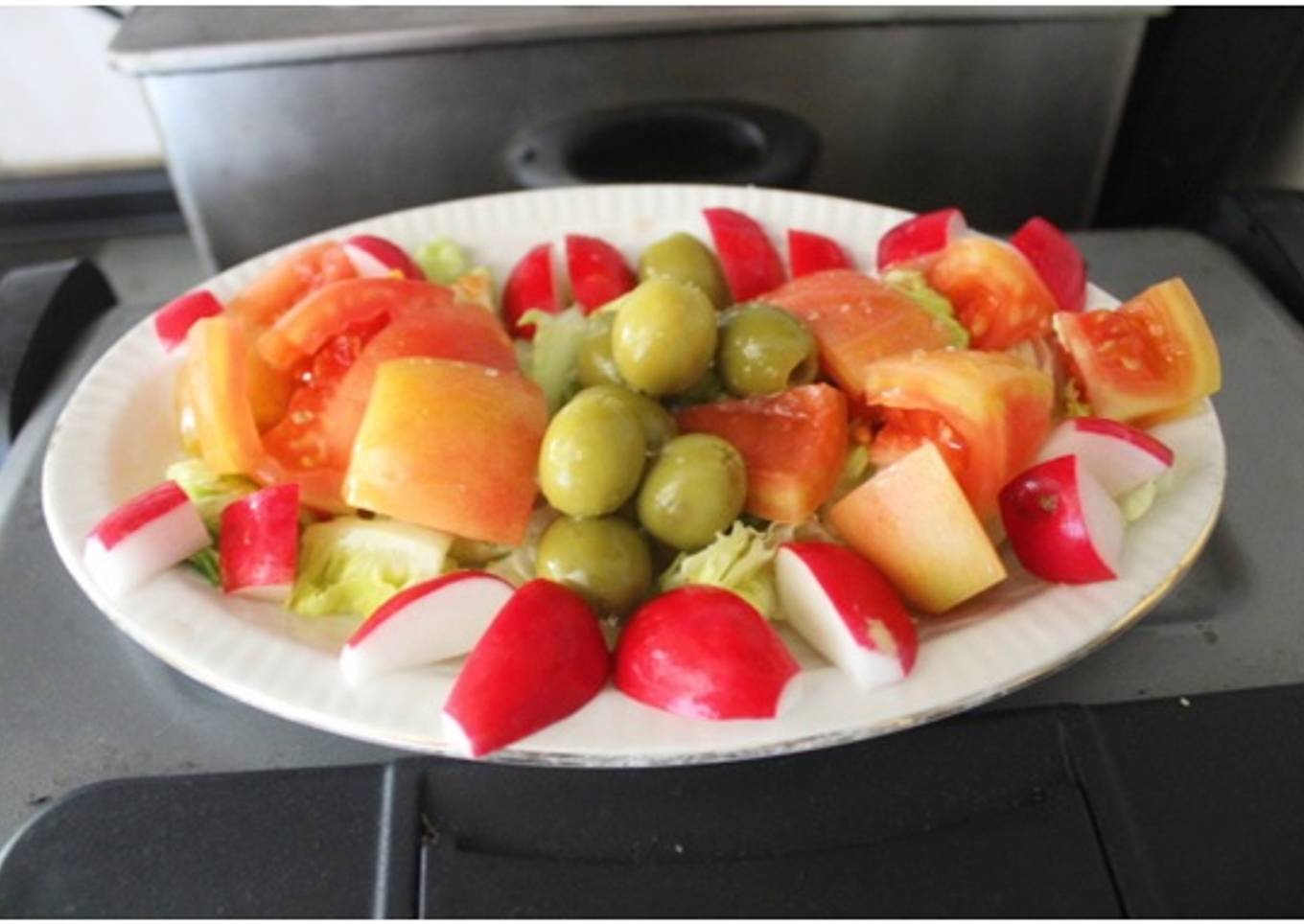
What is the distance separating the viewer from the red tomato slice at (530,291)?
3.30 ft

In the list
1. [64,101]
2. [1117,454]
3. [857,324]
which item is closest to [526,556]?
[857,324]

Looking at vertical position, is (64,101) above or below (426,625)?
below

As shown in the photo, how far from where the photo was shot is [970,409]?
2.50 feet

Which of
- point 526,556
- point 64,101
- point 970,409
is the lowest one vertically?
point 64,101

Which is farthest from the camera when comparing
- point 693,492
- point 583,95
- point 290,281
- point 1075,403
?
point 583,95

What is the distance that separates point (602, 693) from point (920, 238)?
51 cm

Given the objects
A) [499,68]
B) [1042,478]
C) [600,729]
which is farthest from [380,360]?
[499,68]

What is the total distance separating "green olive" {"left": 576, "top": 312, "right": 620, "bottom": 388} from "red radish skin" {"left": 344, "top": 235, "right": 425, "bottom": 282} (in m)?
0.17

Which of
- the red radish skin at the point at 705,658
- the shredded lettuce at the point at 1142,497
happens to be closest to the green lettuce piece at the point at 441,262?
the red radish skin at the point at 705,658

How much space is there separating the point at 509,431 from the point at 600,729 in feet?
0.74

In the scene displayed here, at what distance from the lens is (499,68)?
128 centimetres

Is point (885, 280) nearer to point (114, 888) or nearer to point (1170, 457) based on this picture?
point (1170, 457)

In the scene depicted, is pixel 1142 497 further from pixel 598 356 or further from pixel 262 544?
pixel 262 544

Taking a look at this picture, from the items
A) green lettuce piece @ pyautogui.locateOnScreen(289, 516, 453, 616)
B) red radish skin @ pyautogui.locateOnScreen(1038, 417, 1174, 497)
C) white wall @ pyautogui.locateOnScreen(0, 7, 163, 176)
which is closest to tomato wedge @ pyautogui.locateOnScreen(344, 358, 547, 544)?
green lettuce piece @ pyautogui.locateOnScreen(289, 516, 453, 616)
